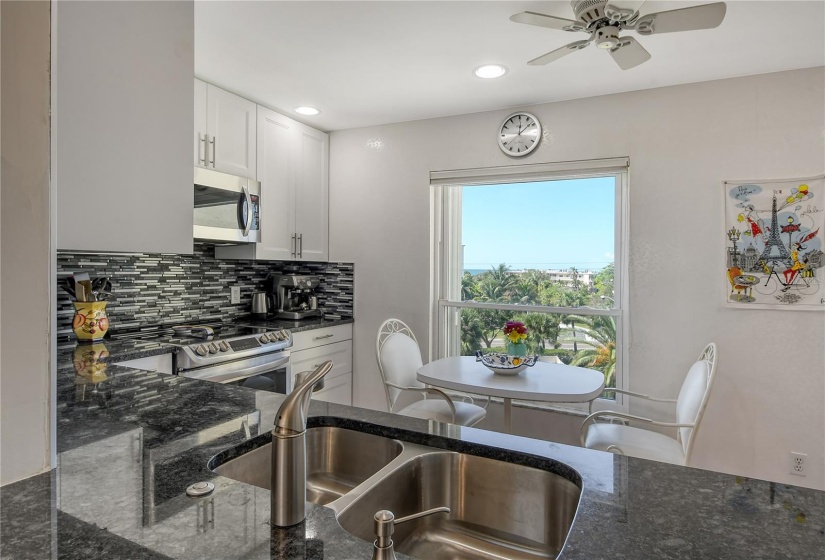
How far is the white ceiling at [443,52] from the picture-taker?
2.02 meters

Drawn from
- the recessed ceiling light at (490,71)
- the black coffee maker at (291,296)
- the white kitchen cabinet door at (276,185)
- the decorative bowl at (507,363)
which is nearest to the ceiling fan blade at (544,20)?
the recessed ceiling light at (490,71)

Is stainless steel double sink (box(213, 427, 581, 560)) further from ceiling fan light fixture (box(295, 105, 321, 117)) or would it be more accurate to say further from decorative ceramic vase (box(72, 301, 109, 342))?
ceiling fan light fixture (box(295, 105, 321, 117))

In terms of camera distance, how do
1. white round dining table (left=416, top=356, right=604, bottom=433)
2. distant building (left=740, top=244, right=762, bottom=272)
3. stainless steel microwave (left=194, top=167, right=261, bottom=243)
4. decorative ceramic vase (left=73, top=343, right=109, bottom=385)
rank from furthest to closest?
stainless steel microwave (left=194, top=167, right=261, bottom=243), distant building (left=740, top=244, right=762, bottom=272), white round dining table (left=416, top=356, right=604, bottom=433), decorative ceramic vase (left=73, top=343, right=109, bottom=385)

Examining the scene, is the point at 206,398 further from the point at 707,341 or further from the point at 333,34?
the point at 707,341

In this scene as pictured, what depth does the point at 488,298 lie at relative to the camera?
345 centimetres

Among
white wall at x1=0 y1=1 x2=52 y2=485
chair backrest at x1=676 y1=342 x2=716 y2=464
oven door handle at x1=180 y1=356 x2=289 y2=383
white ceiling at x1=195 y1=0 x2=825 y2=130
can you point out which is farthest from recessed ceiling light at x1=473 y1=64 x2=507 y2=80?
white wall at x1=0 y1=1 x2=52 y2=485

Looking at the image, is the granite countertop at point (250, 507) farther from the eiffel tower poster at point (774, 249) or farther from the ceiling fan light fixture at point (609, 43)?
the eiffel tower poster at point (774, 249)

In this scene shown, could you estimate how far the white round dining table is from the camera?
2.20 m

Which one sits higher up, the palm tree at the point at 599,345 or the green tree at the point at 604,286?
the green tree at the point at 604,286

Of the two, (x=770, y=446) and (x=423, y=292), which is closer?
(x=770, y=446)

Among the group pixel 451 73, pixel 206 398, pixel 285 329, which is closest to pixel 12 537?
pixel 206 398

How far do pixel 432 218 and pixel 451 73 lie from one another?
1.12 metres

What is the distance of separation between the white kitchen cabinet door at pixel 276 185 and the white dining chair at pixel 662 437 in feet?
7.63

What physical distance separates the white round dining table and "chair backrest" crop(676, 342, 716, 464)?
0.39 metres
